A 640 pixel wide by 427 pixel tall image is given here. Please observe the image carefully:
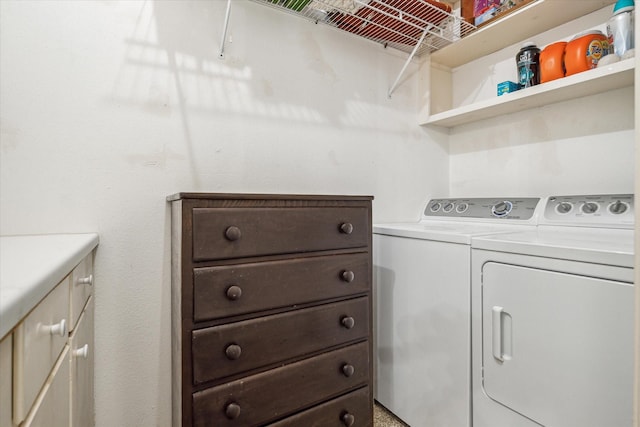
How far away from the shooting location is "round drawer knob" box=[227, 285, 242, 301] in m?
0.97

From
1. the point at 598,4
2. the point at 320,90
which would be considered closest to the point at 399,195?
the point at 320,90

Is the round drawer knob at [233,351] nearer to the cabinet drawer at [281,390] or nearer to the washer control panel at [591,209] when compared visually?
the cabinet drawer at [281,390]

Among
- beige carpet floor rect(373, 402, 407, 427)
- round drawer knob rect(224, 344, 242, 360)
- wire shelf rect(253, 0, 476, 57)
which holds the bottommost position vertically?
beige carpet floor rect(373, 402, 407, 427)

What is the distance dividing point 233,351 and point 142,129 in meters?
0.90

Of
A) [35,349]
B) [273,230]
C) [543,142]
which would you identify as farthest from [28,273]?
[543,142]

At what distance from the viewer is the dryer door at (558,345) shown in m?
0.84

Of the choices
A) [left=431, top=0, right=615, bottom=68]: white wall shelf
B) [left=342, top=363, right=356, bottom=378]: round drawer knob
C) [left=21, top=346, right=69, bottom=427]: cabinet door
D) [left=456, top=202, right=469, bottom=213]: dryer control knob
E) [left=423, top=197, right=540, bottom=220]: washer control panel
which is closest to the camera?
[left=21, top=346, right=69, bottom=427]: cabinet door

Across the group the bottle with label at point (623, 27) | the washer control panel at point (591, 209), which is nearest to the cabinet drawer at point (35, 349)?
the washer control panel at point (591, 209)

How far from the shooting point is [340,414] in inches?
46.9

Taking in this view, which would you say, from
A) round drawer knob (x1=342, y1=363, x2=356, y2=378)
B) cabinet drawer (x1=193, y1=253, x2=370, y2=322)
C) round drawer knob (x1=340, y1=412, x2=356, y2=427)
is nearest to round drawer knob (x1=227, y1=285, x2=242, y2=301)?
cabinet drawer (x1=193, y1=253, x2=370, y2=322)

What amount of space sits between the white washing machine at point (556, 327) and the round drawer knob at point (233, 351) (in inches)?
33.0

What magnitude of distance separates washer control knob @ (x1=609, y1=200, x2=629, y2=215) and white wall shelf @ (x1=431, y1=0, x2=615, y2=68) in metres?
0.88

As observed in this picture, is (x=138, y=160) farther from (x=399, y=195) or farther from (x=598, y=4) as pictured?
(x=598, y=4)

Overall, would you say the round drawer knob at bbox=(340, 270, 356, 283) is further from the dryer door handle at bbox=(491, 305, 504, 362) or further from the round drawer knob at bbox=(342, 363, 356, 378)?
the dryer door handle at bbox=(491, 305, 504, 362)
